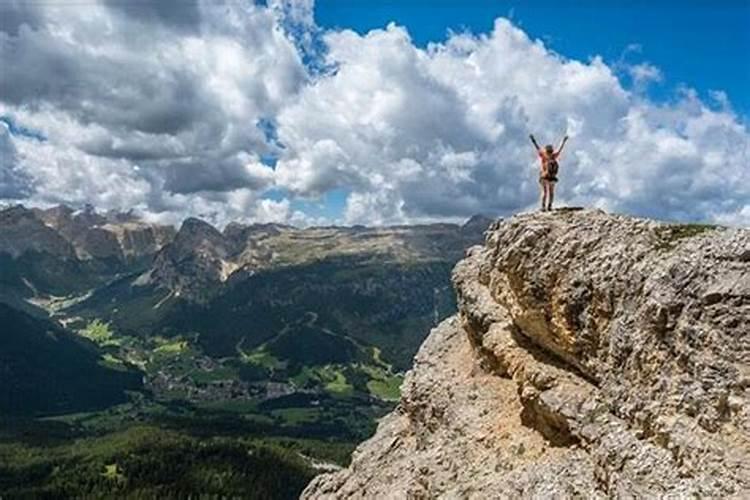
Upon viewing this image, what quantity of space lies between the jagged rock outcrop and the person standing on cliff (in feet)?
7.49

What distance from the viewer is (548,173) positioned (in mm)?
40219

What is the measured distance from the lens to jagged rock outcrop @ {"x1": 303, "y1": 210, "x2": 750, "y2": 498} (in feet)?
78.7

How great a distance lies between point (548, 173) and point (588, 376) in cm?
1231

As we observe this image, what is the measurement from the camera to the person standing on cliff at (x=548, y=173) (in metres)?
40.0

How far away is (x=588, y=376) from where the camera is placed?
32.5m

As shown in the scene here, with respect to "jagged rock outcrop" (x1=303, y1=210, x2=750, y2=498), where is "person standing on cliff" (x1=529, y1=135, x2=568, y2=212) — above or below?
above

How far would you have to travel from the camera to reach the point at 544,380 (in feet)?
112

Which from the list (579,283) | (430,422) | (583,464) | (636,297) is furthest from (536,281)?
(430,422)

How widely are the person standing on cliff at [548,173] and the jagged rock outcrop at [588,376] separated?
2.28m

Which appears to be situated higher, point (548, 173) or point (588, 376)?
point (548, 173)

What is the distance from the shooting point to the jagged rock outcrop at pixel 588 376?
24.0 m

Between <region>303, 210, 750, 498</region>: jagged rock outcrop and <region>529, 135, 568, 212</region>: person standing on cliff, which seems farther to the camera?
<region>529, 135, 568, 212</region>: person standing on cliff

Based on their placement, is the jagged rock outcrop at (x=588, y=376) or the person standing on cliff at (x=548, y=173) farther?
the person standing on cliff at (x=548, y=173)

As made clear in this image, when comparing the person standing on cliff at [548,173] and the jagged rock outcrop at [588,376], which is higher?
the person standing on cliff at [548,173]
